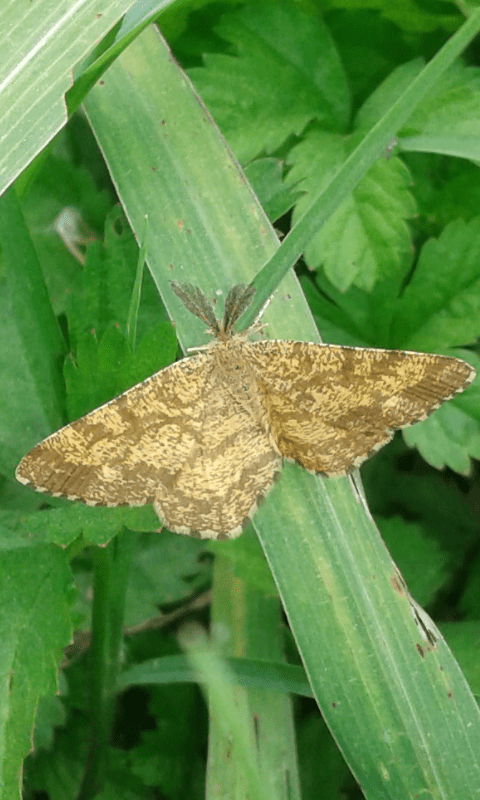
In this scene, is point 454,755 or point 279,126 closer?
point 454,755

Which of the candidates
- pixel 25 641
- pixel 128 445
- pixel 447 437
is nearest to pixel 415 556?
pixel 447 437

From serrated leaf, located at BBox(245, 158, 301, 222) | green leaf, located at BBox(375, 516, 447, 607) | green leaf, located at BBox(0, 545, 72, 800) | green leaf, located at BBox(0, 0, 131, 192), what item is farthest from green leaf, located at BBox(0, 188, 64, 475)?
green leaf, located at BBox(375, 516, 447, 607)

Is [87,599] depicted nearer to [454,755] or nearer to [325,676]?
[325,676]

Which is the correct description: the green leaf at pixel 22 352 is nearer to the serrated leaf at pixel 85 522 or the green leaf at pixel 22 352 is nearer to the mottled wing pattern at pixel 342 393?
the serrated leaf at pixel 85 522

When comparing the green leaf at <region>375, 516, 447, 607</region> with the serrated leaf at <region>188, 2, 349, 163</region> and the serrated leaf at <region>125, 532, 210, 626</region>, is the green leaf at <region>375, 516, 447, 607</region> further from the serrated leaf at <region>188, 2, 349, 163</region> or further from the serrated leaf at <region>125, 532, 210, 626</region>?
the serrated leaf at <region>188, 2, 349, 163</region>

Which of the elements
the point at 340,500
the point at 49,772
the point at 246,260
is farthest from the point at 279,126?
the point at 49,772

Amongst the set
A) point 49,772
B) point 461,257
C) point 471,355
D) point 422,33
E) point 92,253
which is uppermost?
point 92,253

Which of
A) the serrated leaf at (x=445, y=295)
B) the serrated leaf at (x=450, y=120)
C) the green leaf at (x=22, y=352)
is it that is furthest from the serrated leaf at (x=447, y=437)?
the green leaf at (x=22, y=352)
